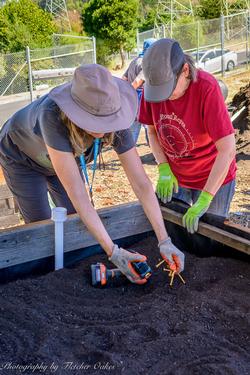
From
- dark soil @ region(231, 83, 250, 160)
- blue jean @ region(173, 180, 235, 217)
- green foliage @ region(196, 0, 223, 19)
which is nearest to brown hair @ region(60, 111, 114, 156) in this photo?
blue jean @ region(173, 180, 235, 217)

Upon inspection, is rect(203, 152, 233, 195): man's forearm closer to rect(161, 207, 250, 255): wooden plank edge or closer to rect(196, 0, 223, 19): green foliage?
rect(161, 207, 250, 255): wooden plank edge

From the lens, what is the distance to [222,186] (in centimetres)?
289

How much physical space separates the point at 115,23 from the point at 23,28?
4654 mm

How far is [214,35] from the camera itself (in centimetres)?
2067

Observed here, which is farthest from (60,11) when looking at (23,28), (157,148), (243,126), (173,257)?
(173,257)

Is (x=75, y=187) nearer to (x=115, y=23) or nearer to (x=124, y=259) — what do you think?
(x=124, y=259)

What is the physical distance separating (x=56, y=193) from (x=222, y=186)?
3.23ft

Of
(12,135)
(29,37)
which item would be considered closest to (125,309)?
(12,135)

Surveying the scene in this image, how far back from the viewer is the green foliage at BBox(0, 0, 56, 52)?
68.8ft

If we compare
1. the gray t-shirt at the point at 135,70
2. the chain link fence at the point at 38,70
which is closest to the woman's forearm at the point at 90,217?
the gray t-shirt at the point at 135,70

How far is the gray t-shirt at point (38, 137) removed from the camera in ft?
7.57

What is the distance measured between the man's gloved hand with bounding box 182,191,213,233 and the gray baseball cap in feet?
1.86

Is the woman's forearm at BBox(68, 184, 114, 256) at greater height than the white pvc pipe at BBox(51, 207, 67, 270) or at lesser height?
greater

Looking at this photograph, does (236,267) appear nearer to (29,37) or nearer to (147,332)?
(147,332)
